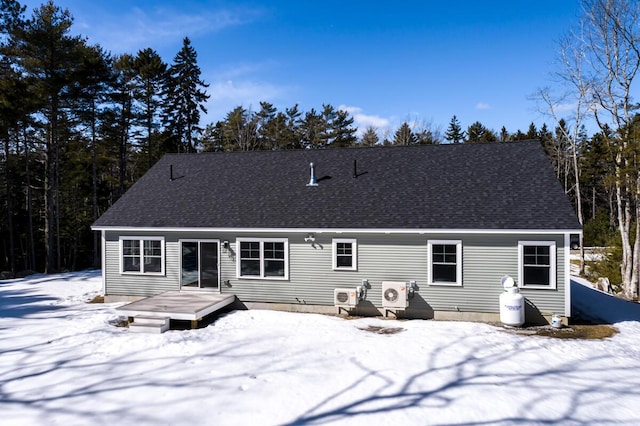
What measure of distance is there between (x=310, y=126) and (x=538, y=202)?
1243 inches

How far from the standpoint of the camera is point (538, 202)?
36.5 feet

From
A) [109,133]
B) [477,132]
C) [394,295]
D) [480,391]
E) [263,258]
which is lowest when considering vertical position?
[480,391]

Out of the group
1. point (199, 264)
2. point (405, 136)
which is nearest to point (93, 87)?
point (199, 264)

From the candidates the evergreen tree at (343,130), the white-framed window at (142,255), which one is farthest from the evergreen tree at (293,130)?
the white-framed window at (142,255)

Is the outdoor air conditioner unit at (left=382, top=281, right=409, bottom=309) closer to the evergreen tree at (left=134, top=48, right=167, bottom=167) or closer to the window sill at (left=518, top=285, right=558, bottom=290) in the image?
the window sill at (left=518, top=285, right=558, bottom=290)

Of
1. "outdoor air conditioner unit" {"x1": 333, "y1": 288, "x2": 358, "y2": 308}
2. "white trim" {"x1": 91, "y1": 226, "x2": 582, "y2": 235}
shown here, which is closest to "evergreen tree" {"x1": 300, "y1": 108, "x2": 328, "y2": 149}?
"white trim" {"x1": 91, "y1": 226, "x2": 582, "y2": 235}

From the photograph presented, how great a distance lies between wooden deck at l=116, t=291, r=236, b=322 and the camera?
33.9 ft

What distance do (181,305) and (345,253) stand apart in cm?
501

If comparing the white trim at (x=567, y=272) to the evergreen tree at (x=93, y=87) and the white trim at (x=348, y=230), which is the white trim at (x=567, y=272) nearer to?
the white trim at (x=348, y=230)

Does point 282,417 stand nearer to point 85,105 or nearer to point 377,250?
point 377,250

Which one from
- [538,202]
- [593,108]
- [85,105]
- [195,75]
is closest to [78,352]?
[538,202]

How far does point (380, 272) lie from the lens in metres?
11.5

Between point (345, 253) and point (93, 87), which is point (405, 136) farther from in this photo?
point (345, 253)

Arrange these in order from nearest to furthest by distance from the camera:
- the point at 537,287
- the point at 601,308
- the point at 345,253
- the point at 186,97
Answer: the point at 537,287 < the point at 345,253 < the point at 601,308 < the point at 186,97
